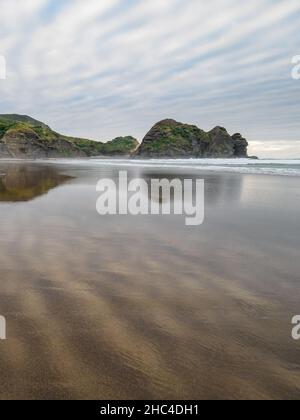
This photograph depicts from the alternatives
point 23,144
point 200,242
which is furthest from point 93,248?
point 23,144

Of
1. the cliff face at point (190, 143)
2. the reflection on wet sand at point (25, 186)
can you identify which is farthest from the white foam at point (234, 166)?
the cliff face at point (190, 143)

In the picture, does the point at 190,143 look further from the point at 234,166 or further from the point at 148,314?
the point at 148,314

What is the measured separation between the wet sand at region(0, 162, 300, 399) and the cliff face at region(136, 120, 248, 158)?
129 metres

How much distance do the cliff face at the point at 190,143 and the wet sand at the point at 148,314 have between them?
423 ft

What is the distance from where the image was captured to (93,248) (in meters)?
4.72

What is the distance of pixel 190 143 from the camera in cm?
14012

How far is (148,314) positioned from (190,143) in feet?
467

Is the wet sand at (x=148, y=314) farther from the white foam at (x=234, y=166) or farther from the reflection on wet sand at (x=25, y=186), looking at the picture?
the white foam at (x=234, y=166)

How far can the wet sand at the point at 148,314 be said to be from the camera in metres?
1.97

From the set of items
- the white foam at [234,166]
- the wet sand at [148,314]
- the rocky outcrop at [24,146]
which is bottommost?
the wet sand at [148,314]
